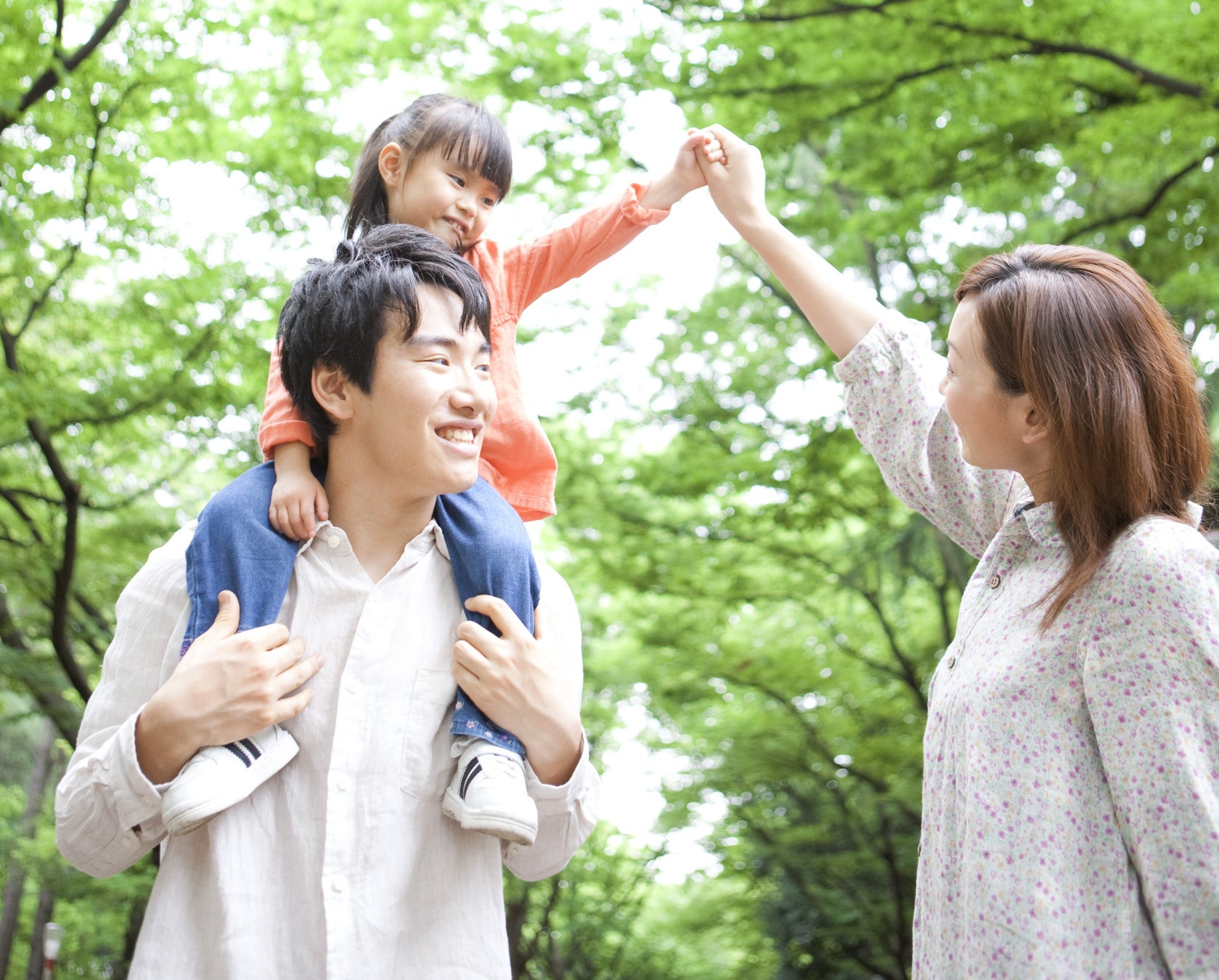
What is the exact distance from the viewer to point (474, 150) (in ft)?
7.64

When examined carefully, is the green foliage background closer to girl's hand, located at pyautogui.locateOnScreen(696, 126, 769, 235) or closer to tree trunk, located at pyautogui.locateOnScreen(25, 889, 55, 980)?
tree trunk, located at pyautogui.locateOnScreen(25, 889, 55, 980)

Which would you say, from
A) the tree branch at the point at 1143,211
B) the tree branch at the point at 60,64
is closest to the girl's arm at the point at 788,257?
the tree branch at the point at 60,64

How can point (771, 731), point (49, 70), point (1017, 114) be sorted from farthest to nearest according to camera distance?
point (771, 731) → point (1017, 114) → point (49, 70)

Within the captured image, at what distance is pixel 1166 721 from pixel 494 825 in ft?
3.10

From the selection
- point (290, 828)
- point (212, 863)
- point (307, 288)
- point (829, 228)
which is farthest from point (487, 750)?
point (829, 228)

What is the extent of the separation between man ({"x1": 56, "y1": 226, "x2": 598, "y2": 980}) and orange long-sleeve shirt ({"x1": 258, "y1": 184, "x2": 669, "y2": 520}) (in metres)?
0.32

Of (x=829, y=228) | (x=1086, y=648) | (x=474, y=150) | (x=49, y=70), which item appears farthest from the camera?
(x=829, y=228)

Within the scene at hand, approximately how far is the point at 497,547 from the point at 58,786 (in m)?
0.77

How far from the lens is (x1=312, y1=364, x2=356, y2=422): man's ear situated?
6.12 feet

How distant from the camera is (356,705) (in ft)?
5.69

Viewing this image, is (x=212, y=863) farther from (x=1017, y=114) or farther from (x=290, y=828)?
(x=1017, y=114)

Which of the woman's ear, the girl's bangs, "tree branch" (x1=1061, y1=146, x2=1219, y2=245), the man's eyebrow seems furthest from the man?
"tree branch" (x1=1061, y1=146, x2=1219, y2=245)

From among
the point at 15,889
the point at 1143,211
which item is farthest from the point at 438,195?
the point at 15,889

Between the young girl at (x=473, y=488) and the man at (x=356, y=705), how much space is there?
0.04 metres
